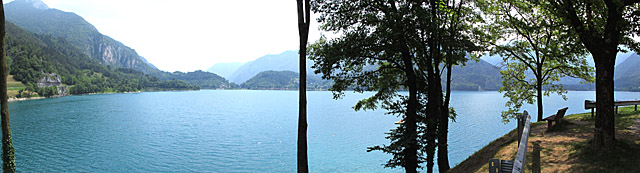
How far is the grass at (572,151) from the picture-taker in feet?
24.4

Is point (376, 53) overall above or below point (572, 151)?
above

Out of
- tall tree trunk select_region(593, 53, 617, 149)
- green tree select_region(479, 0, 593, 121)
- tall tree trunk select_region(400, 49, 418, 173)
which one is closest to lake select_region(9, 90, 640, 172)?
green tree select_region(479, 0, 593, 121)

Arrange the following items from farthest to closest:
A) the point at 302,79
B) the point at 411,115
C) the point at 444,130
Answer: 1. the point at 411,115
2. the point at 444,130
3. the point at 302,79

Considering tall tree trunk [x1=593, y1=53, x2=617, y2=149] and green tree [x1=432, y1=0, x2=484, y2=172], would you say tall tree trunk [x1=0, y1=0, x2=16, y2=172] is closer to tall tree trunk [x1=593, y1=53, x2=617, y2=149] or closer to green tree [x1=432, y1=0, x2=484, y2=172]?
green tree [x1=432, y1=0, x2=484, y2=172]

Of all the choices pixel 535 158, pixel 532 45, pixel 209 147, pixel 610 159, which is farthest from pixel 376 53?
pixel 209 147

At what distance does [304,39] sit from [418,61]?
17.3 ft

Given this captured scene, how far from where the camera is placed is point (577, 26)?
8555mm

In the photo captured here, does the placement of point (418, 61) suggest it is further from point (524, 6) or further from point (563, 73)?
point (563, 73)

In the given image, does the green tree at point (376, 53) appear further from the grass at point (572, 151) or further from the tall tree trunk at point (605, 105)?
the tall tree trunk at point (605, 105)

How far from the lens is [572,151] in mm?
8625

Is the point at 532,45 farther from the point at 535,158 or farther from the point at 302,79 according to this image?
the point at 302,79

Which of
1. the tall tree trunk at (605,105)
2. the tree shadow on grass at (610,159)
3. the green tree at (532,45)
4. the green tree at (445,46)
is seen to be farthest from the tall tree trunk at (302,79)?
the green tree at (532,45)

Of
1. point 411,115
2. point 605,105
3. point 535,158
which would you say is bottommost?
point 535,158

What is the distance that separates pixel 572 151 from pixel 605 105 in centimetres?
145
